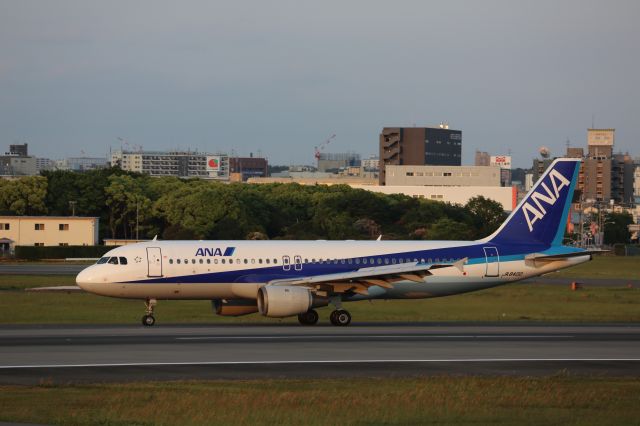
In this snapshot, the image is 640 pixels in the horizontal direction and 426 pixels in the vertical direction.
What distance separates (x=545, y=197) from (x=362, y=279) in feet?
34.5

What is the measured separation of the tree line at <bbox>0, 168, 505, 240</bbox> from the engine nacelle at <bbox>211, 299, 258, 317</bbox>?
83.4 meters

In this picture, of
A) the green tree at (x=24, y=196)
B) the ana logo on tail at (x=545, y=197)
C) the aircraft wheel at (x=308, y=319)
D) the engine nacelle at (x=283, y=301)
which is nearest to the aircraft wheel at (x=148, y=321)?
the engine nacelle at (x=283, y=301)

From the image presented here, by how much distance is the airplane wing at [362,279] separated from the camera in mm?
45031

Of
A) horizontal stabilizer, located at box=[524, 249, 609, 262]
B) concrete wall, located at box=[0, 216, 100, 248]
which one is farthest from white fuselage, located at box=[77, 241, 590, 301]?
concrete wall, located at box=[0, 216, 100, 248]

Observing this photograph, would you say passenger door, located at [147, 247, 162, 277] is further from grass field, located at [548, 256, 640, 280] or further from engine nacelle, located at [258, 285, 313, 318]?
grass field, located at [548, 256, 640, 280]

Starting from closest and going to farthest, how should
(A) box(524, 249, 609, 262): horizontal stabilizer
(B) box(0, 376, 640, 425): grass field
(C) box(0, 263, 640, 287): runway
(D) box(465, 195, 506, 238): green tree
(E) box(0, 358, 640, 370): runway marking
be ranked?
1. (B) box(0, 376, 640, 425): grass field
2. (E) box(0, 358, 640, 370): runway marking
3. (A) box(524, 249, 609, 262): horizontal stabilizer
4. (C) box(0, 263, 640, 287): runway
5. (D) box(465, 195, 506, 238): green tree

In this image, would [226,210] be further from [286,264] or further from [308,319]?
[308,319]

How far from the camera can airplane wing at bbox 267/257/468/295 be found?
45031 mm

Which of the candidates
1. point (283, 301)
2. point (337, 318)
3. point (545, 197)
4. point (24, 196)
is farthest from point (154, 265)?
point (24, 196)

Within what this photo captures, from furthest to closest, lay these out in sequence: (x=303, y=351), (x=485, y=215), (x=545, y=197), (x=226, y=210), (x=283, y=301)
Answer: (x=485, y=215)
(x=226, y=210)
(x=545, y=197)
(x=283, y=301)
(x=303, y=351)

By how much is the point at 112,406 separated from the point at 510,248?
2820 cm

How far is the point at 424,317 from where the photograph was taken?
5031cm

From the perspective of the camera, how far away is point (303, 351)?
3491 cm

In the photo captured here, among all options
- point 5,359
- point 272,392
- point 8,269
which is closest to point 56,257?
point 8,269
